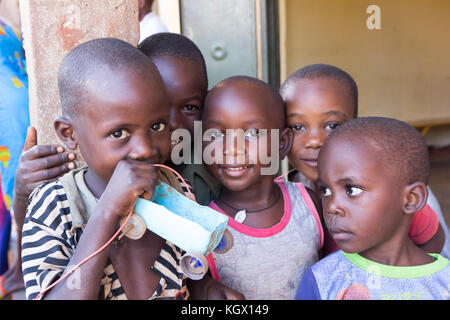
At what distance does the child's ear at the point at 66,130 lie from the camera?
51.2 inches

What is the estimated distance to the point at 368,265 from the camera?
1.38m

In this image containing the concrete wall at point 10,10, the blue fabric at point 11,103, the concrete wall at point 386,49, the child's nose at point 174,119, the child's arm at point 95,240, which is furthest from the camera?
the concrete wall at point 386,49

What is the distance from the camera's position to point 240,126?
1.67 meters

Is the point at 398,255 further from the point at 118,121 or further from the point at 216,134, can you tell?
the point at 118,121

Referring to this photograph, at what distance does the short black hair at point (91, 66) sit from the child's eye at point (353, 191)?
26.2 inches

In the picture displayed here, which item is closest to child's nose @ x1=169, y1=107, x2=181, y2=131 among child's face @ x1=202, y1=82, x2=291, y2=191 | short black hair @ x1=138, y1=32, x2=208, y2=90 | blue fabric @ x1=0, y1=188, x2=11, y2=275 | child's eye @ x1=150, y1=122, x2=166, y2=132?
child's face @ x1=202, y1=82, x2=291, y2=191

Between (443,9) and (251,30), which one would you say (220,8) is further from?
(443,9)

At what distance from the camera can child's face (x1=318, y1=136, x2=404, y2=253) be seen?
1321 mm

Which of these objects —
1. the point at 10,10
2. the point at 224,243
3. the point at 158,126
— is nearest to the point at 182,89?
the point at 158,126

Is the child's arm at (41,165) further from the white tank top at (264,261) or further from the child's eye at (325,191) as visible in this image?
the child's eye at (325,191)

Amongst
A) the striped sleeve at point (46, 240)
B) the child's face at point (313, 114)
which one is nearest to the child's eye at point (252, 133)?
the child's face at point (313, 114)

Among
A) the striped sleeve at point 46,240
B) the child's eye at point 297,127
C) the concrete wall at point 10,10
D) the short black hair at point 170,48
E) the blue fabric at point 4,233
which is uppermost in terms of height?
the concrete wall at point 10,10

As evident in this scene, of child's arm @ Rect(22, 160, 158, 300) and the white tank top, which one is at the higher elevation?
child's arm @ Rect(22, 160, 158, 300)

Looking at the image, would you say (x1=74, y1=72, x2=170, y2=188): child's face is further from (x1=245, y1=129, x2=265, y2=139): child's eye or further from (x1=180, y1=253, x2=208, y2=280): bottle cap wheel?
(x1=245, y1=129, x2=265, y2=139): child's eye
